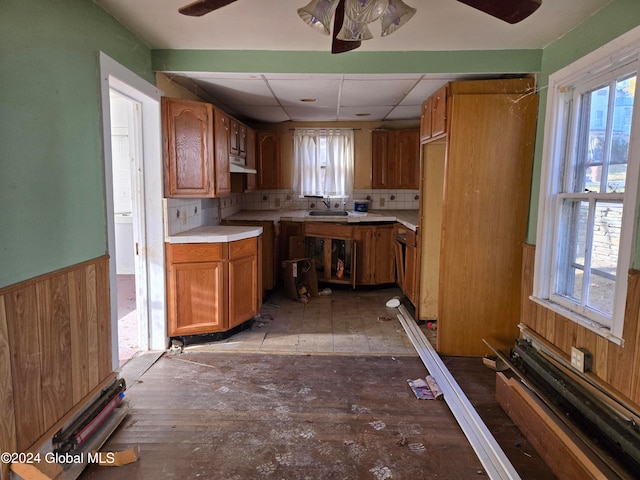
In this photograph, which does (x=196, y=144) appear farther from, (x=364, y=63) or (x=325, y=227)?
(x=325, y=227)

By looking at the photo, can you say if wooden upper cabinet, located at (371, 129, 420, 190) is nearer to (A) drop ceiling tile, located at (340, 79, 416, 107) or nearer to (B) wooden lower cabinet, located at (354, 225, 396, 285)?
(B) wooden lower cabinet, located at (354, 225, 396, 285)

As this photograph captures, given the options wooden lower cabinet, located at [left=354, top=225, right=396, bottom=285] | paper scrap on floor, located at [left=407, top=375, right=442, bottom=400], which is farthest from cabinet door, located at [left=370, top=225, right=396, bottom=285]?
paper scrap on floor, located at [left=407, top=375, right=442, bottom=400]

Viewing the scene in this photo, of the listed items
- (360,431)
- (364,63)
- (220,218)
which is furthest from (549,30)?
(220,218)

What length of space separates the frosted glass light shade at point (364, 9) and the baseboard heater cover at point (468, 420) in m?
2.04

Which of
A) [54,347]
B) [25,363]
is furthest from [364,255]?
[25,363]

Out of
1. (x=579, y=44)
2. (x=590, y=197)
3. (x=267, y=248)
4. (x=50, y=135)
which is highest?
(x=579, y=44)

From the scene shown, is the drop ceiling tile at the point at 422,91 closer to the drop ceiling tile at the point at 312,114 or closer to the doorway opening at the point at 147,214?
the drop ceiling tile at the point at 312,114

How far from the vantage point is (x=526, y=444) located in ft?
6.66

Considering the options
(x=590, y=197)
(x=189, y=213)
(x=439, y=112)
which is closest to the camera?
(x=590, y=197)

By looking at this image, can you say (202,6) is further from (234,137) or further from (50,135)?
(234,137)

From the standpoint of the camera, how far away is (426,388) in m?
2.55

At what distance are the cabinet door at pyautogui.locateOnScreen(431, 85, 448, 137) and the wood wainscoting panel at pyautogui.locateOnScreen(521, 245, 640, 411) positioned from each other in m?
1.48

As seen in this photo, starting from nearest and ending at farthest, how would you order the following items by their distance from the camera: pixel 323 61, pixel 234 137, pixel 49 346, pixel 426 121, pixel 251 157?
pixel 49 346
pixel 323 61
pixel 426 121
pixel 234 137
pixel 251 157

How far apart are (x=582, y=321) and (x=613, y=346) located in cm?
22
